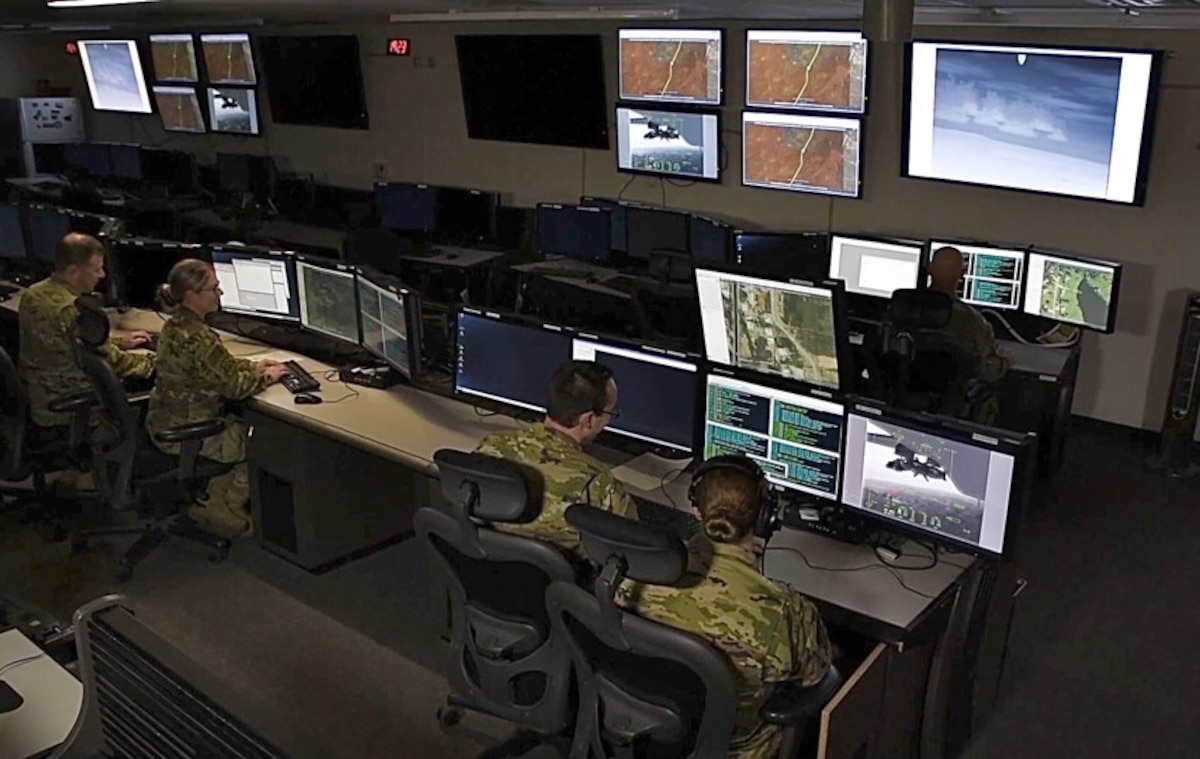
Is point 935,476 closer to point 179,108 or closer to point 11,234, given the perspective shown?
point 11,234

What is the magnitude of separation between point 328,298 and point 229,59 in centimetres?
561

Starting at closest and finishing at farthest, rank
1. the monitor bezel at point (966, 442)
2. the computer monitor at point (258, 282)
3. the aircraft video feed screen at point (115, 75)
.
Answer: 1. the monitor bezel at point (966, 442)
2. the computer monitor at point (258, 282)
3. the aircraft video feed screen at point (115, 75)

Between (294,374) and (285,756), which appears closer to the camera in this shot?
(285,756)

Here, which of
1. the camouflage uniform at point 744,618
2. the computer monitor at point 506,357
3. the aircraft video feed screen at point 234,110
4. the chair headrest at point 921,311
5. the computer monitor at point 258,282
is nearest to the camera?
the camouflage uniform at point 744,618

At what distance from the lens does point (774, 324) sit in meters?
3.30

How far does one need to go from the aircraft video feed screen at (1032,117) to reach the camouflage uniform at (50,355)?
387 centimetres

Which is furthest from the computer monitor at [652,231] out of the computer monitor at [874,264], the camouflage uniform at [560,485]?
the camouflage uniform at [560,485]

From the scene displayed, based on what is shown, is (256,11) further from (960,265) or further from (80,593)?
(960,265)

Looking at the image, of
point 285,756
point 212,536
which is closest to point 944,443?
point 285,756

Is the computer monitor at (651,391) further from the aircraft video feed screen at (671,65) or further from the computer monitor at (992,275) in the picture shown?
the aircraft video feed screen at (671,65)

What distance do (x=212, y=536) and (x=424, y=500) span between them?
833 millimetres

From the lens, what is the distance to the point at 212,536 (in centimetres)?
420

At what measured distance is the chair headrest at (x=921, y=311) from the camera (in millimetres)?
3854

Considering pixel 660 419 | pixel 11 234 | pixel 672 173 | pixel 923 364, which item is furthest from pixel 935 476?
pixel 11 234
